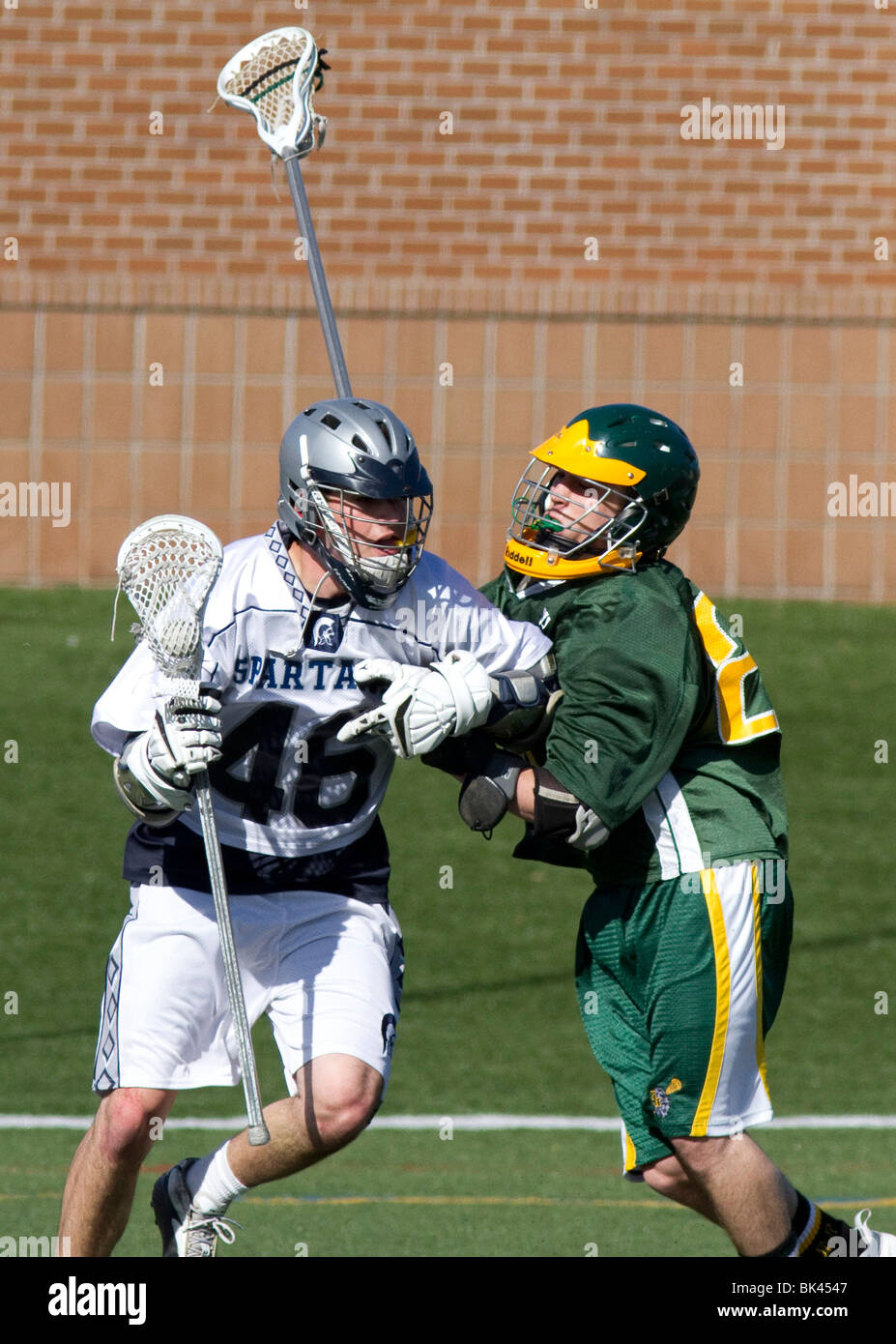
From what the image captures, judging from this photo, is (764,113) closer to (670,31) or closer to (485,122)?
(670,31)

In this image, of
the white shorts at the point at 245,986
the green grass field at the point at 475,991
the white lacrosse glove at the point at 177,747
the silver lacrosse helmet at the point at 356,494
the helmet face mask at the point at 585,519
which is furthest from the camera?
the green grass field at the point at 475,991

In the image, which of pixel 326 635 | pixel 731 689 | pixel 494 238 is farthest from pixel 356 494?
pixel 494 238

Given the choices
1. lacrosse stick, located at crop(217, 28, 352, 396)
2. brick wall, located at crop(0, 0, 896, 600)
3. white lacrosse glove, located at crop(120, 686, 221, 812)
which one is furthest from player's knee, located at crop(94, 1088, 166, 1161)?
brick wall, located at crop(0, 0, 896, 600)

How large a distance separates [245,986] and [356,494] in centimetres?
123

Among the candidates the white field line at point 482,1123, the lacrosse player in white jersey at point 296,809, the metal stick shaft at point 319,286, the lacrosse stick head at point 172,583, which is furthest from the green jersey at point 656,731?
the white field line at point 482,1123

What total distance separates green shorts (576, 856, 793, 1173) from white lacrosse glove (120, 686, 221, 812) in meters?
1.07

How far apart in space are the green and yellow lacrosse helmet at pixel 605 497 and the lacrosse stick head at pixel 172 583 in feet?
2.75

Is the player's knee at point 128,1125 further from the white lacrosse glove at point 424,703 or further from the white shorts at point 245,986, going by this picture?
the white lacrosse glove at point 424,703

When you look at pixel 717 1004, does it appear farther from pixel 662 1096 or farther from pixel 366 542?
pixel 366 542

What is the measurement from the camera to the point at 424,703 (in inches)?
168

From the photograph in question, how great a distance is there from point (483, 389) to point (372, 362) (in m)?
0.70

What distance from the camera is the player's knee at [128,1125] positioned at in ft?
14.7
